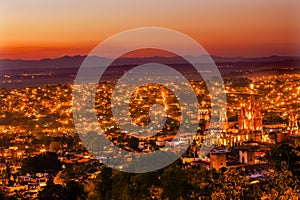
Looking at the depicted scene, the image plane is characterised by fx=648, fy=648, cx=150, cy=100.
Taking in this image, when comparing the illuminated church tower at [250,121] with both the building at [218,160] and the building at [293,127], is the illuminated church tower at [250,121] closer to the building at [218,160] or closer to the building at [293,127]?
the building at [293,127]

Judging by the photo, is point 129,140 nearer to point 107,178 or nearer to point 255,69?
point 107,178

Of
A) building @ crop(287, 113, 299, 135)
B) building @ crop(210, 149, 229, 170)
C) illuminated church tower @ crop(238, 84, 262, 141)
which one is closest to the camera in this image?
building @ crop(210, 149, 229, 170)

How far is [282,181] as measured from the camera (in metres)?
→ 6.24

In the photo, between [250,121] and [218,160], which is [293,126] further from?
[218,160]

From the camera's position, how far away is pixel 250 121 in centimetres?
2058

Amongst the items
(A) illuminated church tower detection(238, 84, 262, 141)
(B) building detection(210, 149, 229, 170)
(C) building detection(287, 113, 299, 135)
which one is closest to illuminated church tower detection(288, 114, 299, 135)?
(C) building detection(287, 113, 299, 135)

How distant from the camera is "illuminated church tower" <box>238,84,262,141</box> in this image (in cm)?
1975

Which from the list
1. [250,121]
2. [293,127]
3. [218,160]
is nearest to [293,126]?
[293,127]

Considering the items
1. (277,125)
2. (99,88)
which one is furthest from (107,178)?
(99,88)

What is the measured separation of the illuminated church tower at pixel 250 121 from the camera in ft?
64.8

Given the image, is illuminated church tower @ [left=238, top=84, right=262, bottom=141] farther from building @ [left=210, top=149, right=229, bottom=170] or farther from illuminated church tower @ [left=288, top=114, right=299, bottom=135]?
building @ [left=210, top=149, right=229, bottom=170]

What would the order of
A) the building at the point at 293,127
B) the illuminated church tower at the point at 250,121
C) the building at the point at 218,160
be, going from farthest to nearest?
the illuminated church tower at the point at 250,121 → the building at the point at 293,127 → the building at the point at 218,160

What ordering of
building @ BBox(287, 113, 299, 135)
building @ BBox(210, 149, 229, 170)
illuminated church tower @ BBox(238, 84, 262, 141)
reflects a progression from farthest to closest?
illuminated church tower @ BBox(238, 84, 262, 141) < building @ BBox(287, 113, 299, 135) < building @ BBox(210, 149, 229, 170)

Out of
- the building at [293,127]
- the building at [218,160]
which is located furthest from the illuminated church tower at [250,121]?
the building at [218,160]
